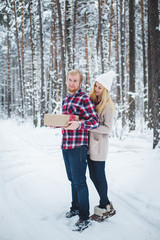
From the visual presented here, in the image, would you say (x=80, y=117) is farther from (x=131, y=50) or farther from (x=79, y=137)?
(x=131, y=50)

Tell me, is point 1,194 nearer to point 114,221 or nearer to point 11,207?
point 11,207

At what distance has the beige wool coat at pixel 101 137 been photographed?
234 centimetres

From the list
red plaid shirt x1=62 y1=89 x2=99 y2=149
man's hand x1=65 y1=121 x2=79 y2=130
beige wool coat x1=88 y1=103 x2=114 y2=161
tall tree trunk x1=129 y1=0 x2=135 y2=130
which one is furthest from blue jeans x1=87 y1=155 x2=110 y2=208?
tall tree trunk x1=129 y1=0 x2=135 y2=130

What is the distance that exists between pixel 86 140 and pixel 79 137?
12 cm

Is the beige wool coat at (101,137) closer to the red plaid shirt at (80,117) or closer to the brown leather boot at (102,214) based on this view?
the red plaid shirt at (80,117)

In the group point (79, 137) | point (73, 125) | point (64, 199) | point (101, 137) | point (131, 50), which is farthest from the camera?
point (131, 50)

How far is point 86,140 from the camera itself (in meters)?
2.31

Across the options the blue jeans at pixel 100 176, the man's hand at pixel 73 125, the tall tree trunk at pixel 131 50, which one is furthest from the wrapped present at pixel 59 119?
the tall tree trunk at pixel 131 50

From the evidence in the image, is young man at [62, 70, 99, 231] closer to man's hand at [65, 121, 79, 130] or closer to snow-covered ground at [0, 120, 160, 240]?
man's hand at [65, 121, 79, 130]

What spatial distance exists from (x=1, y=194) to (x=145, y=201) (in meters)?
2.58

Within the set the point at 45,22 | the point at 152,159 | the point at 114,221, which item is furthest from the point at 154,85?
the point at 45,22

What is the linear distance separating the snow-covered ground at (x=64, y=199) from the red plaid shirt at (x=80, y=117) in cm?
117

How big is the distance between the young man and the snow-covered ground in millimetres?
391

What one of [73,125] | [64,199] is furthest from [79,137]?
[64,199]
